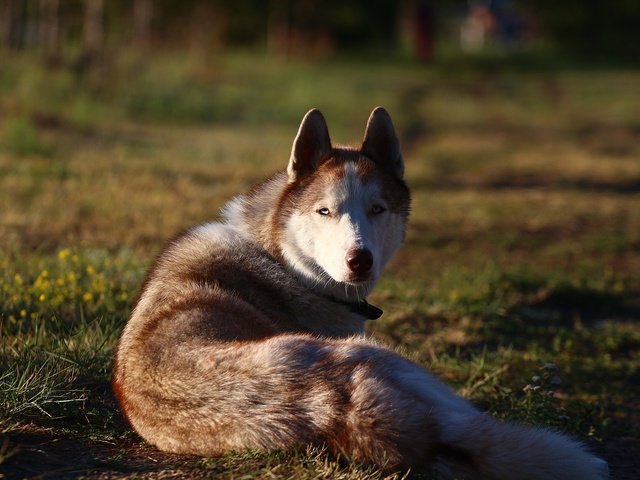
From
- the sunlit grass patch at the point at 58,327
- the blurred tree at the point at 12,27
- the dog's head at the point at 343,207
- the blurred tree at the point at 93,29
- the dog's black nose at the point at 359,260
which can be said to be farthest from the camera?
the blurred tree at the point at 12,27

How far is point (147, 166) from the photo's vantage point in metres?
10.8

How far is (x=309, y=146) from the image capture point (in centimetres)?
477

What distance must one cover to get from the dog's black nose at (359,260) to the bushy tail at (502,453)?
1.11 metres

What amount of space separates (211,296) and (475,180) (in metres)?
8.96

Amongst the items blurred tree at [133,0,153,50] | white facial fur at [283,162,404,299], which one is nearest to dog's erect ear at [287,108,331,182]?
white facial fur at [283,162,404,299]

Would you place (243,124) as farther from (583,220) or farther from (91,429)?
(91,429)

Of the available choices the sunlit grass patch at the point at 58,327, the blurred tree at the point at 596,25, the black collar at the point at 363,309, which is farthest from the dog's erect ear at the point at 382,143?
the blurred tree at the point at 596,25

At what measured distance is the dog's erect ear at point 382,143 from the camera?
4.88 metres

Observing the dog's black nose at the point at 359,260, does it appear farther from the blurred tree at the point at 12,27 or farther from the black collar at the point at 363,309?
the blurred tree at the point at 12,27

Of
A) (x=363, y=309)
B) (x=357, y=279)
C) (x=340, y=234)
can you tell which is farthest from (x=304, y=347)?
(x=363, y=309)

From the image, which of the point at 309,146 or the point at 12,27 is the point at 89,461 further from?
the point at 12,27

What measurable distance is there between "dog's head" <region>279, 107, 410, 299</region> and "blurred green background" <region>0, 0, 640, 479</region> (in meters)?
0.90

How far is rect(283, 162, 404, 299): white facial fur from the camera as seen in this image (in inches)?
173

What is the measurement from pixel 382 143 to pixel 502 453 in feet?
6.79
